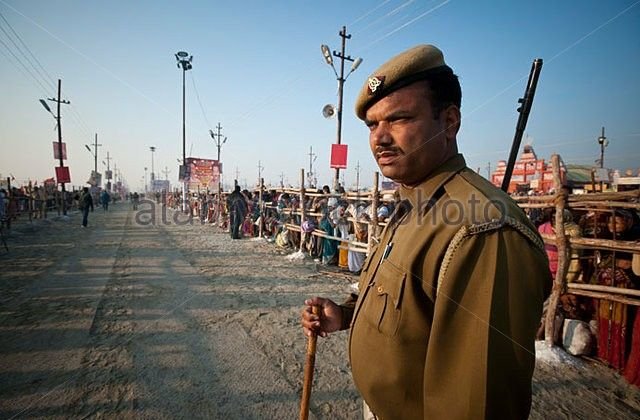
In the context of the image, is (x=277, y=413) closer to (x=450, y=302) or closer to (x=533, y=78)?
(x=450, y=302)

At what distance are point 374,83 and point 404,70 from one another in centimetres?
13

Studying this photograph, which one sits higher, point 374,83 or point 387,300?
point 374,83

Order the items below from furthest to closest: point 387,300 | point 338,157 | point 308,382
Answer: point 338,157, point 308,382, point 387,300

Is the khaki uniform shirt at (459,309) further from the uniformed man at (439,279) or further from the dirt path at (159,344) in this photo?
the dirt path at (159,344)

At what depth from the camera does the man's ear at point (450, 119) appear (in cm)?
113

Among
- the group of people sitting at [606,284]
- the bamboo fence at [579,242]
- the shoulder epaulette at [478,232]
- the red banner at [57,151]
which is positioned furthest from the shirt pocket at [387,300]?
the red banner at [57,151]

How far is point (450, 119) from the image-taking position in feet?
3.76

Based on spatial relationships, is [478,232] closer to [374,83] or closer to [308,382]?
[374,83]

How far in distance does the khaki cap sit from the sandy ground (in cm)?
269

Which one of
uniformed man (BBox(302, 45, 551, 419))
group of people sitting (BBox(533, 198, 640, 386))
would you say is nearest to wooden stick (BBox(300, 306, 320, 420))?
uniformed man (BBox(302, 45, 551, 419))

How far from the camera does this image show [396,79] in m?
1.15

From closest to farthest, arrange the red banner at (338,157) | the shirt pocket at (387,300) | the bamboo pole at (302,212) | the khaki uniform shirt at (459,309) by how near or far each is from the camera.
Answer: the khaki uniform shirt at (459,309), the shirt pocket at (387,300), the bamboo pole at (302,212), the red banner at (338,157)

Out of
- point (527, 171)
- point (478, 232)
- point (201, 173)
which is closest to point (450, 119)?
point (478, 232)

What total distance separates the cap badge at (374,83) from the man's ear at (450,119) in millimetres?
267
